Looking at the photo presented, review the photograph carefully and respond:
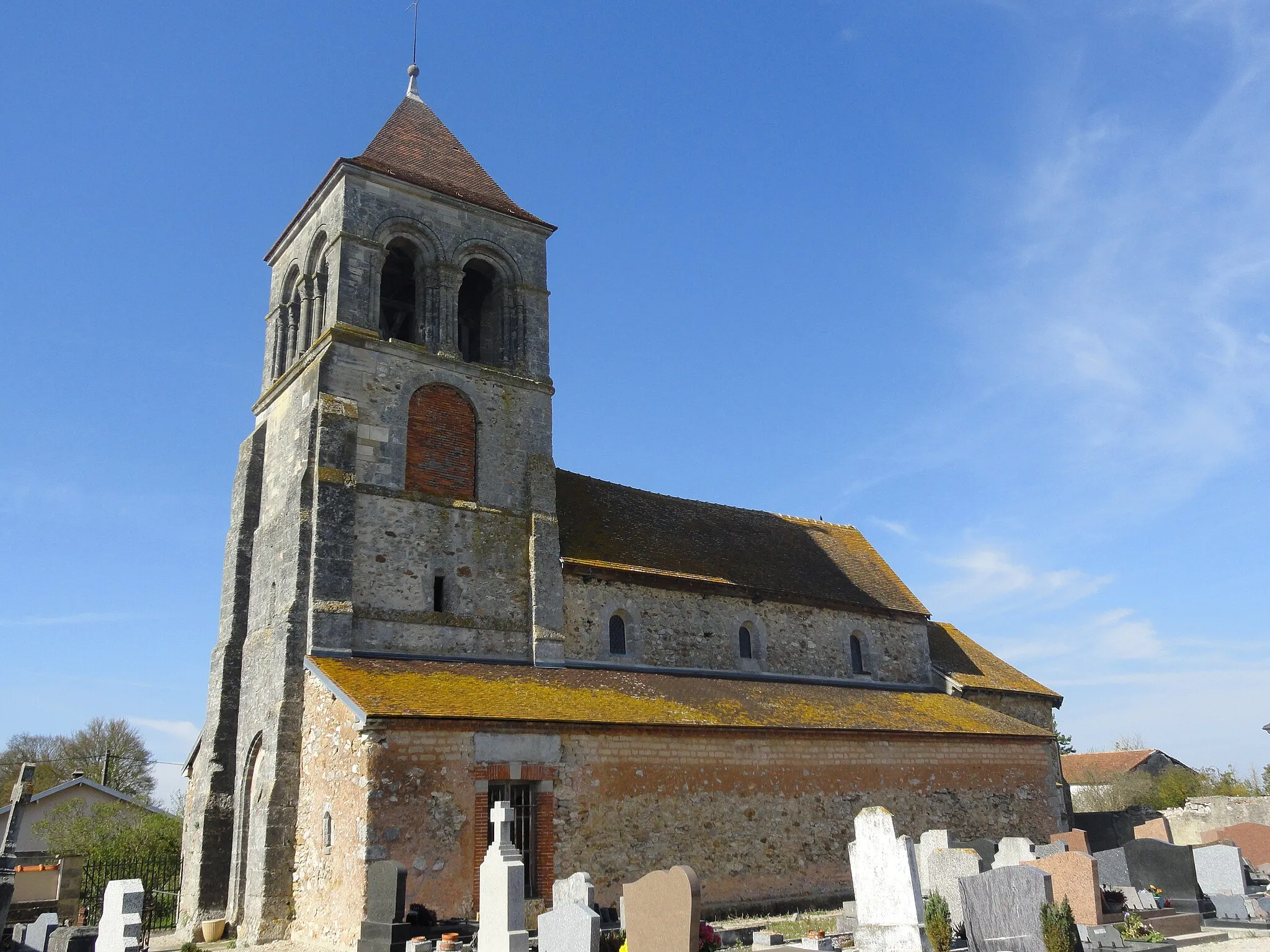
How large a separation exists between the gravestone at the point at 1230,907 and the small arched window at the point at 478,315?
54.7 ft

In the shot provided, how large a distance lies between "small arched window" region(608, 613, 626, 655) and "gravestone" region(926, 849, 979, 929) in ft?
27.2

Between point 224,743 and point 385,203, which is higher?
point 385,203

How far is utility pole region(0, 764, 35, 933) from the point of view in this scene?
534 inches

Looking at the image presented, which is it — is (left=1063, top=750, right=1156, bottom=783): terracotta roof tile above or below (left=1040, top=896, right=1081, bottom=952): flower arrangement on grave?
above

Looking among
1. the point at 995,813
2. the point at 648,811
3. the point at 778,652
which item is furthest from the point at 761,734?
the point at 995,813

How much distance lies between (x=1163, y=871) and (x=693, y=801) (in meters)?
7.51

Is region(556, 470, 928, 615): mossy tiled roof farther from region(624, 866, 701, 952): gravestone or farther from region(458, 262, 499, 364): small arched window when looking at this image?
region(624, 866, 701, 952): gravestone

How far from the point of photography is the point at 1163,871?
50.3 ft

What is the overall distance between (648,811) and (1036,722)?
48.6 ft

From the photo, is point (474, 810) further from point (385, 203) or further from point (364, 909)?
point (385, 203)

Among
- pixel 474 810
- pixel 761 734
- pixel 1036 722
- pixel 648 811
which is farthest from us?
pixel 1036 722

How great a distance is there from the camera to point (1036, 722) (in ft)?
88.9

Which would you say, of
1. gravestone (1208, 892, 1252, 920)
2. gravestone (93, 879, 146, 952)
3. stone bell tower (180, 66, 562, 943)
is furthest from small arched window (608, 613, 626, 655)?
gravestone (1208, 892, 1252, 920)

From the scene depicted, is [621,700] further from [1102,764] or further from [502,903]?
[1102,764]
